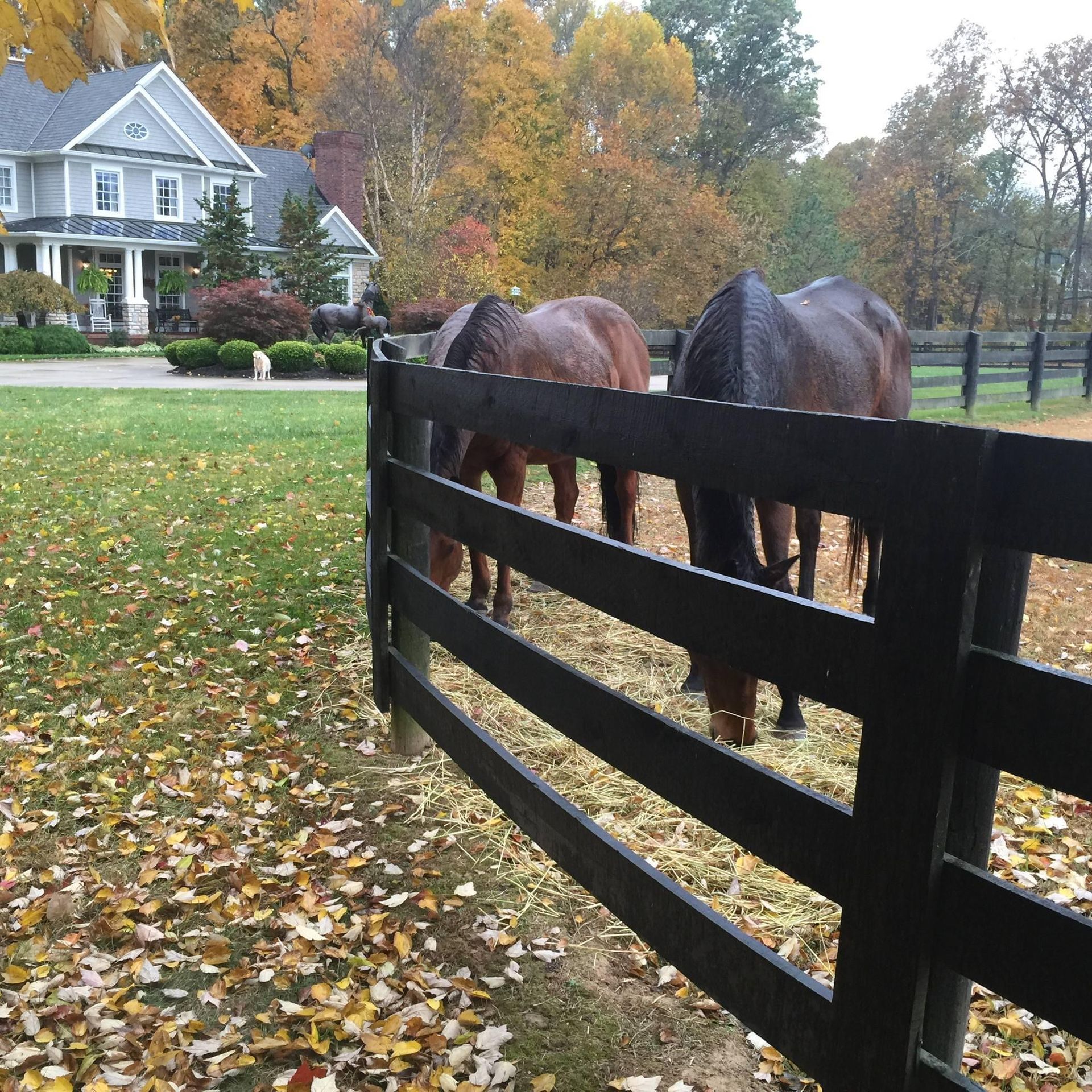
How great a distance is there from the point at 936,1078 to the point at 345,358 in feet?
81.3

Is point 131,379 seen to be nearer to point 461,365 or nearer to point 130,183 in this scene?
point 461,365

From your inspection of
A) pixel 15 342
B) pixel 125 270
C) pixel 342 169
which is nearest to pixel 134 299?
pixel 125 270

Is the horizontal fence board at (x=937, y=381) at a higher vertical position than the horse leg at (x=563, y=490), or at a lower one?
higher

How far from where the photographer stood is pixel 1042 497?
55.0 inches

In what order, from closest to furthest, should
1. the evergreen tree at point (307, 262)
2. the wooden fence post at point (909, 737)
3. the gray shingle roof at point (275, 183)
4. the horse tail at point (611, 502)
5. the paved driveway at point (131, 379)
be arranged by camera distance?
the wooden fence post at point (909, 737) → the horse tail at point (611, 502) → the paved driveway at point (131, 379) → the evergreen tree at point (307, 262) → the gray shingle roof at point (275, 183)

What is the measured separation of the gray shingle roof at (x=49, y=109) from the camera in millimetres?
35844

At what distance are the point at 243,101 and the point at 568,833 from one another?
174ft

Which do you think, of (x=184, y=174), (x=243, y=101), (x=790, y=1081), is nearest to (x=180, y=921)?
(x=790, y=1081)

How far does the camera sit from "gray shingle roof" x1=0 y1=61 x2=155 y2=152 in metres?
35.8

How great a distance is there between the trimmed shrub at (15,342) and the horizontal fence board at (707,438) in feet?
96.9

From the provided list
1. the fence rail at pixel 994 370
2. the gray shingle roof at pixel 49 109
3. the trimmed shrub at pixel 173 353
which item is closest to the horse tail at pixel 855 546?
the fence rail at pixel 994 370

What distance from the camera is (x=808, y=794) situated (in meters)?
1.83

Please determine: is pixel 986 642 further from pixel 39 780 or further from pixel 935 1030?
pixel 39 780

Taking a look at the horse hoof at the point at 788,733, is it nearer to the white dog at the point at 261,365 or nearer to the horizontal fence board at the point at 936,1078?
the horizontal fence board at the point at 936,1078
